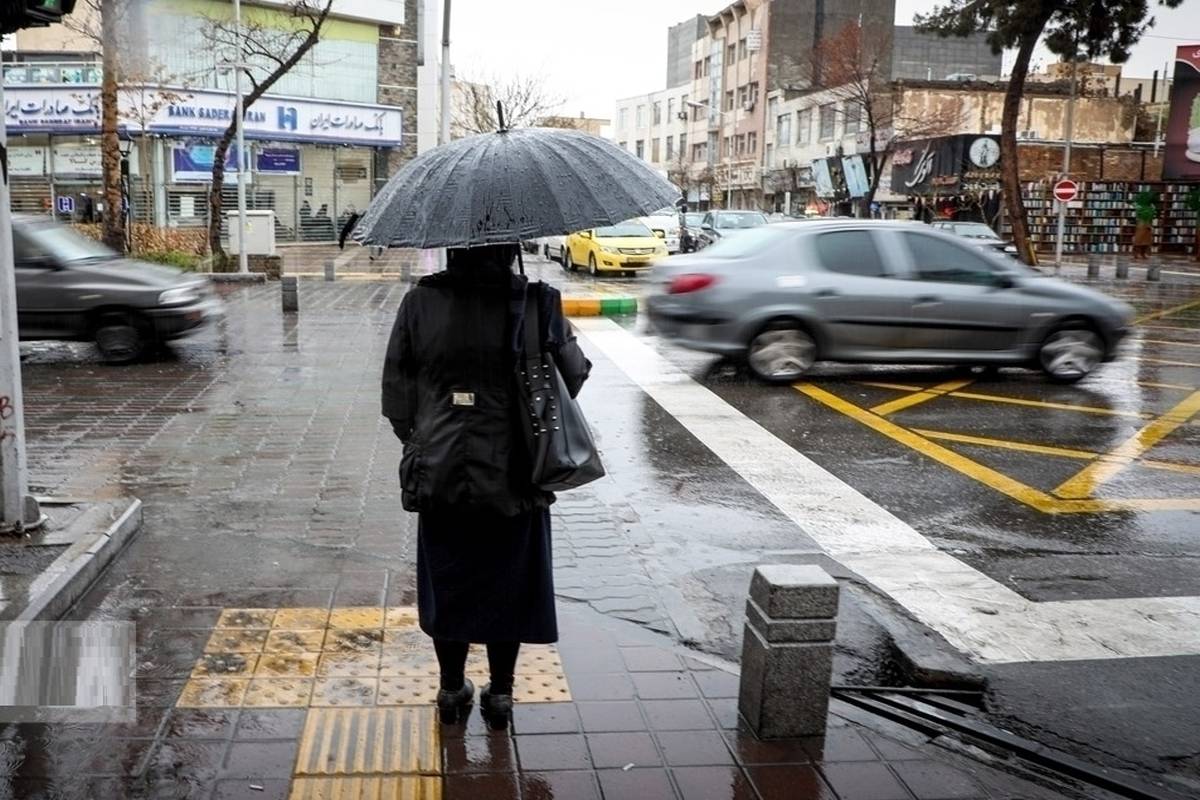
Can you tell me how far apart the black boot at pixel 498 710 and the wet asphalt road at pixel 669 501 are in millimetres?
1270

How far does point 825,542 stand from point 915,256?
238 inches

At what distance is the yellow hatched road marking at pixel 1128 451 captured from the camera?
26.3 feet

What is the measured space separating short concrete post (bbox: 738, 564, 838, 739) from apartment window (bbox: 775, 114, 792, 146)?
62.2 meters

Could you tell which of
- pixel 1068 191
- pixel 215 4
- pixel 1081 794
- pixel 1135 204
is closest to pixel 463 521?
pixel 1081 794

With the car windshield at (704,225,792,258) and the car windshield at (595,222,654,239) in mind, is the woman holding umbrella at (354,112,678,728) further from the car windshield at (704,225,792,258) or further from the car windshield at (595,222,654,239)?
the car windshield at (595,222,654,239)

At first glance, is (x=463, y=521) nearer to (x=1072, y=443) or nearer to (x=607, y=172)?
(x=607, y=172)

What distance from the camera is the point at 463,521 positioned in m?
3.82

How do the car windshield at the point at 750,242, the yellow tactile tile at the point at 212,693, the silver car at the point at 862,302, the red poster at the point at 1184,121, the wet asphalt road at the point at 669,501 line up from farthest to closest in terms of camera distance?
the red poster at the point at 1184,121, the car windshield at the point at 750,242, the silver car at the point at 862,302, the wet asphalt road at the point at 669,501, the yellow tactile tile at the point at 212,693

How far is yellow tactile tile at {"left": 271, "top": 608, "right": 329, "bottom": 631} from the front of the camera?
505 cm

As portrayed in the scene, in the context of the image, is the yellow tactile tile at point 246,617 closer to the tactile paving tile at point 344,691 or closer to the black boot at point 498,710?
the tactile paving tile at point 344,691

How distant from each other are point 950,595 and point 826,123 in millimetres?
54705

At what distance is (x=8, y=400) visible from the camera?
18.6 ft

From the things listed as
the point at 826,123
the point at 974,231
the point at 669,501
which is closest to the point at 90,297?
the point at 669,501

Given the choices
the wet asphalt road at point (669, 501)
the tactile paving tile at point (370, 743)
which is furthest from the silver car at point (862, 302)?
the tactile paving tile at point (370, 743)
